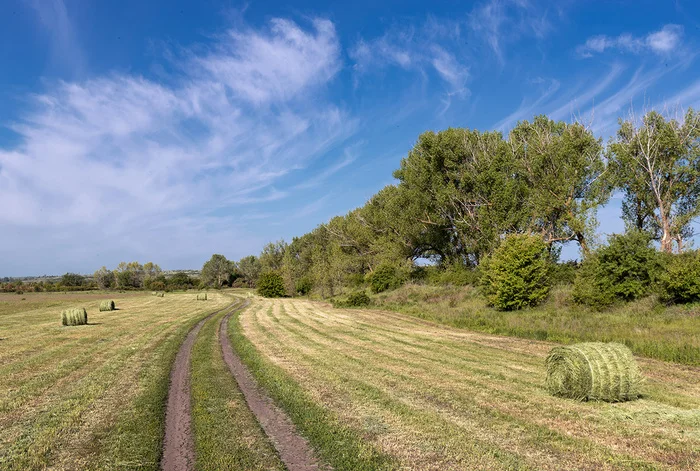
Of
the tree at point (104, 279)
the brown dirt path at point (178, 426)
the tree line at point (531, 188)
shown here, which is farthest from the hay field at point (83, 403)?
the tree at point (104, 279)

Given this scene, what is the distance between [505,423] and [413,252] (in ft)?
169

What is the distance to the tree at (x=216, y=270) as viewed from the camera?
13912 centimetres

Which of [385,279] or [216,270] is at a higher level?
[216,270]

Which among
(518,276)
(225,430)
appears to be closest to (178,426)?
(225,430)

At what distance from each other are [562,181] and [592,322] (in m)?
18.7

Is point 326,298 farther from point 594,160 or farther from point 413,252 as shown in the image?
point 594,160

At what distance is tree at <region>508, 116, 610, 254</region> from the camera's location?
35.3 metres

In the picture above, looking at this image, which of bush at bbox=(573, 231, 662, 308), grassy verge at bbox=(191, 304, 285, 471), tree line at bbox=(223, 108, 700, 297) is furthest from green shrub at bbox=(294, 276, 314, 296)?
grassy verge at bbox=(191, 304, 285, 471)

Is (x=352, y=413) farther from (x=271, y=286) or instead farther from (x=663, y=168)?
(x=271, y=286)

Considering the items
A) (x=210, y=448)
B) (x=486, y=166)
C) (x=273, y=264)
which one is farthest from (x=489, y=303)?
(x=273, y=264)

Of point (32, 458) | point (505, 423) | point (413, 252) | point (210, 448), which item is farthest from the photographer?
point (413, 252)

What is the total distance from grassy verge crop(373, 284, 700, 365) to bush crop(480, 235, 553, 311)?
3.19 ft

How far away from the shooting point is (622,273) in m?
25.6

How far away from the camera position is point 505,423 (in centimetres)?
783
